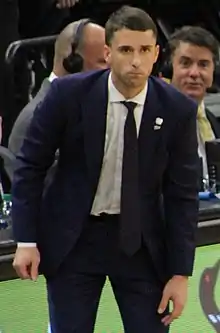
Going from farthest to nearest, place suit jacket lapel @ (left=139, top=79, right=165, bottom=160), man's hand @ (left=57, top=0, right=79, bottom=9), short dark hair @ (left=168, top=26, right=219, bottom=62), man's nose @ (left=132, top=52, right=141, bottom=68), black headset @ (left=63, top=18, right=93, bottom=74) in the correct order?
man's hand @ (left=57, top=0, right=79, bottom=9) < short dark hair @ (left=168, top=26, right=219, bottom=62) < black headset @ (left=63, top=18, right=93, bottom=74) < suit jacket lapel @ (left=139, top=79, right=165, bottom=160) < man's nose @ (left=132, top=52, right=141, bottom=68)

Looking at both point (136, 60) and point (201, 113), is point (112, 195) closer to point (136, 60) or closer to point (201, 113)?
point (136, 60)

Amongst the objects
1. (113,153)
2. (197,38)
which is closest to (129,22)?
(113,153)

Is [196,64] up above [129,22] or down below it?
below

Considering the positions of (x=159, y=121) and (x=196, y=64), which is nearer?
(x=159, y=121)

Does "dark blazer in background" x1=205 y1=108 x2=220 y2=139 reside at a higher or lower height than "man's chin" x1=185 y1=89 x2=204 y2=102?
lower

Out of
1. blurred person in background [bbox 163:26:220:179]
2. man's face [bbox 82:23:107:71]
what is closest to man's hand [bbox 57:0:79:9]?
blurred person in background [bbox 163:26:220:179]

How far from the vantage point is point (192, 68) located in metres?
3.18

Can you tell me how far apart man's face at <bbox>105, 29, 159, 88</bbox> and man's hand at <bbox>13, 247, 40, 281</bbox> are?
404mm

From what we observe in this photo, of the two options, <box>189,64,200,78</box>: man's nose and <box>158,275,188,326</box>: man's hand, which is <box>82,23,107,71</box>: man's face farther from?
<box>158,275,188,326</box>: man's hand

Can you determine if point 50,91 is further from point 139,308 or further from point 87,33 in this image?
point 87,33

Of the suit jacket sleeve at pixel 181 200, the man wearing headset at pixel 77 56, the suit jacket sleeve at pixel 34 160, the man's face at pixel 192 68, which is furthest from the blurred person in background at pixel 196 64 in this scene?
the suit jacket sleeve at pixel 34 160

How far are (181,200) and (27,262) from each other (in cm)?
35

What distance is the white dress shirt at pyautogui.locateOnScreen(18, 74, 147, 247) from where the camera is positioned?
180 cm

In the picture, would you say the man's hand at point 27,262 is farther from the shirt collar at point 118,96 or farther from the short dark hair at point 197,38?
the short dark hair at point 197,38
